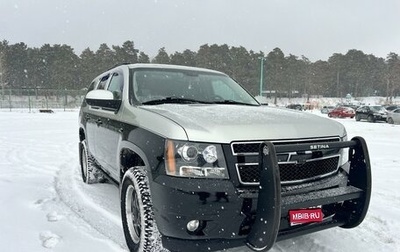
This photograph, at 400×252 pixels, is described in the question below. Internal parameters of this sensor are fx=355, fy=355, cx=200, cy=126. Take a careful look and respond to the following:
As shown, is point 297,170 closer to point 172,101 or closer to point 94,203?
point 172,101

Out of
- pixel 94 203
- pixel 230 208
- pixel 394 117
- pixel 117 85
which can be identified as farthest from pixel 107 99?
pixel 394 117

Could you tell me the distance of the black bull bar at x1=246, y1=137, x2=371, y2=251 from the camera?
243cm

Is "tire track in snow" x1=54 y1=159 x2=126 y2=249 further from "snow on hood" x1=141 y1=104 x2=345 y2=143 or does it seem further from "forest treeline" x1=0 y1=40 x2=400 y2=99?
"forest treeline" x1=0 y1=40 x2=400 y2=99

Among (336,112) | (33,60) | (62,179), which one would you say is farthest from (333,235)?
(33,60)

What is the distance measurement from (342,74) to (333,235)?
109708 millimetres

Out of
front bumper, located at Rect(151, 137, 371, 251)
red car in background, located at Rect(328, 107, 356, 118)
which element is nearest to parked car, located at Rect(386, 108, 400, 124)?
red car in background, located at Rect(328, 107, 356, 118)

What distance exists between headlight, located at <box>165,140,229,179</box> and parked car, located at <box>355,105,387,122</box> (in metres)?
28.7

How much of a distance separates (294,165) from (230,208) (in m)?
0.67

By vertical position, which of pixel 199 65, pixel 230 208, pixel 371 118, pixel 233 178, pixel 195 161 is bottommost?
pixel 371 118

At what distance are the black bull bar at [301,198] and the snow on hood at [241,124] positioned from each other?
0.18 metres

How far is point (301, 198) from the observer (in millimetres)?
2643

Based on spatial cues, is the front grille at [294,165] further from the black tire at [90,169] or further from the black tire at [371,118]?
the black tire at [371,118]

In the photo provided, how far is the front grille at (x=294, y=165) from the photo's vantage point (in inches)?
103

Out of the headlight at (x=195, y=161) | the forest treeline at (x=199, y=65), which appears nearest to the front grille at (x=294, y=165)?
the headlight at (x=195, y=161)
